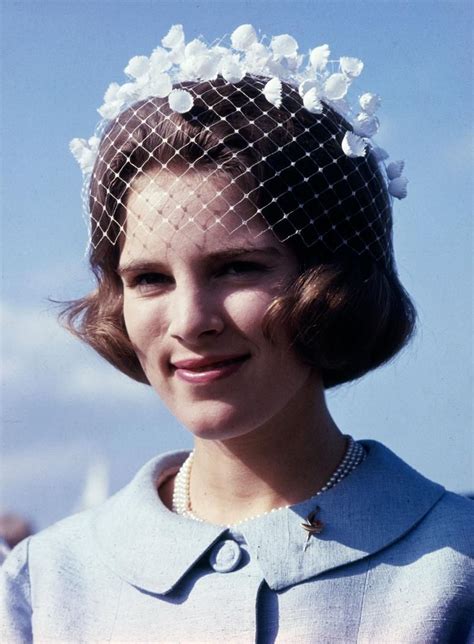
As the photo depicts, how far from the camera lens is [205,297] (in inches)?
113

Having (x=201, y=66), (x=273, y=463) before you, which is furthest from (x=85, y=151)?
(x=273, y=463)

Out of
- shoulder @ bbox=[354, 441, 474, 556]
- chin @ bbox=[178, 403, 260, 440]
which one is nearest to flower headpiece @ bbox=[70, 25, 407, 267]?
chin @ bbox=[178, 403, 260, 440]

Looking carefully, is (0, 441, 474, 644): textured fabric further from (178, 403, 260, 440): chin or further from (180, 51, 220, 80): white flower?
(180, 51, 220, 80): white flower

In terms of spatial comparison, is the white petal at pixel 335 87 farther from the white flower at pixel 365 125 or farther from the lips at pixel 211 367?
the lips at pixel 211 367

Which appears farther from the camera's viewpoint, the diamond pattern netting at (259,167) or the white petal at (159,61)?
the white petal at (159,61)

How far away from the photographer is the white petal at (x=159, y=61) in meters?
3.23

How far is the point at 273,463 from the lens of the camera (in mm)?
3113

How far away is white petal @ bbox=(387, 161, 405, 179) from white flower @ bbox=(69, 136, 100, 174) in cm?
94

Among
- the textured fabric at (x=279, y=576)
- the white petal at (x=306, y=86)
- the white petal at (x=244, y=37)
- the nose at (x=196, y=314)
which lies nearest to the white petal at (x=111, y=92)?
the white petal at (x=244, y=37)

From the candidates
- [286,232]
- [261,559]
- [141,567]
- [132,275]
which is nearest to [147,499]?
[141,567]

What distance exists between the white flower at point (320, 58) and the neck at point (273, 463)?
0.99m

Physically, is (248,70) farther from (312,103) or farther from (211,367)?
(211,367)

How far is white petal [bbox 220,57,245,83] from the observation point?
310 cm

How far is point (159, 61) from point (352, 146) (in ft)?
2.19
